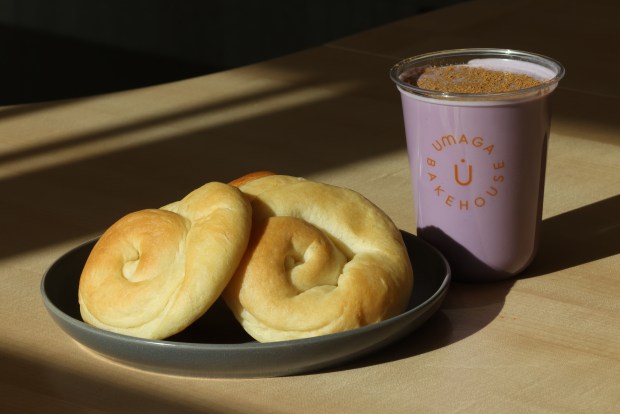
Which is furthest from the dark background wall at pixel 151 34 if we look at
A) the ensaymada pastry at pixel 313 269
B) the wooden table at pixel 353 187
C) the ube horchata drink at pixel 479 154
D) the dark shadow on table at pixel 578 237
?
the ensaymada pastry at pixel 313 269

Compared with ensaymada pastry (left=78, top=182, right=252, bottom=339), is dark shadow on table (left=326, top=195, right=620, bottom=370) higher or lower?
lower

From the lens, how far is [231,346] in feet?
2.36

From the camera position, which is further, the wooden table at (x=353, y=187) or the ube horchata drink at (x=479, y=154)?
the ube horchata drink at (x=479, y=154)

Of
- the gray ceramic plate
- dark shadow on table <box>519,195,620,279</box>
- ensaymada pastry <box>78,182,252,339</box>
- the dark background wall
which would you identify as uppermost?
ensaymada pastry <box>78,182,252,339</box>

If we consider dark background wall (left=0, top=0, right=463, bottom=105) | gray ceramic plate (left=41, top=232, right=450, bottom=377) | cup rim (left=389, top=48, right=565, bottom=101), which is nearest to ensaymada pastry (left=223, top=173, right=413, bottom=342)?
gray ceramic plate (left=41, top=232, right=450, bottom=377)

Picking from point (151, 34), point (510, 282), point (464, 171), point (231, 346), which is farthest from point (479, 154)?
point (151, 34)

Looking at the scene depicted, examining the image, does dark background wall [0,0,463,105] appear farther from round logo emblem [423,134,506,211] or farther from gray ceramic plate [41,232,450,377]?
gray ceramic plate [41,232,450,377]

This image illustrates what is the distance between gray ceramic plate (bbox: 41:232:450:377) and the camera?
0.72m

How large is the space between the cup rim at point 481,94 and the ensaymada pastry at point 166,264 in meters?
0.18

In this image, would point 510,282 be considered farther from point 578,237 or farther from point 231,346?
point 231,346

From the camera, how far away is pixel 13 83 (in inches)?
158

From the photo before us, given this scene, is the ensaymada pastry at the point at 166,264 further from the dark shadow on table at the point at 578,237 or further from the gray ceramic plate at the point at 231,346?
the dark shadow on table at the point at 578,237

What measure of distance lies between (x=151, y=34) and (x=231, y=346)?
11.9 ft

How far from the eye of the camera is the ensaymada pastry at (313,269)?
0.74 metres
